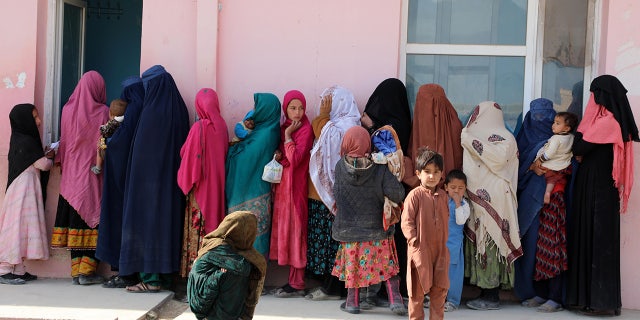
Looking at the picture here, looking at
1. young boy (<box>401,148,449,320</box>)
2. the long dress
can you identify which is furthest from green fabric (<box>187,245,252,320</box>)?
the long dress

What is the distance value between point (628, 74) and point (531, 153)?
3.24ft

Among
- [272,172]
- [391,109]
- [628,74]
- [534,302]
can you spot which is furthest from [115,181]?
[628,74]

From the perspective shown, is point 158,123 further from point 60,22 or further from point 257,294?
point 257,294

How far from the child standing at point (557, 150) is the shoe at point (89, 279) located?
11.7 ft

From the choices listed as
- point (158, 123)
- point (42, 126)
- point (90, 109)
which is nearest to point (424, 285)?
point (158, 123)

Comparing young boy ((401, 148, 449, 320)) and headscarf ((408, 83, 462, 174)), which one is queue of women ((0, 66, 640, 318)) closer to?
headscarf ((408, 83, 462, 174))

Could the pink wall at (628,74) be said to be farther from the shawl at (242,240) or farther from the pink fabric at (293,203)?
the shawl at (242,240)

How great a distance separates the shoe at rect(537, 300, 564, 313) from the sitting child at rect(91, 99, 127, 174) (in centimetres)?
357

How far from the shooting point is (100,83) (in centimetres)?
707

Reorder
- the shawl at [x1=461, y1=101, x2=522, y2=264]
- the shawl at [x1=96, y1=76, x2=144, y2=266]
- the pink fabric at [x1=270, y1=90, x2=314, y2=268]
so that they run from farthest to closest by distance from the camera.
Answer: the shawl at [x1=96, y1=76, x2=144, y2=266] < the pink fabric at [x1=270, y1=90, x2=314, y2=268] < the shawl at [x1=461, y1=101, x2=522, y2=264]

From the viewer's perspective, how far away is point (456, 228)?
6.23m

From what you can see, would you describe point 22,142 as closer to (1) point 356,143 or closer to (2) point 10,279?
(2) point 10,279

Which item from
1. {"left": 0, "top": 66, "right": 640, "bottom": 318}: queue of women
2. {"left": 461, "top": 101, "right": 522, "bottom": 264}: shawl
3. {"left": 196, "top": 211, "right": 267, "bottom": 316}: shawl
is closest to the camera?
{"left": 196, "top": 211, "right": 267, "bottom": 316}: shawl

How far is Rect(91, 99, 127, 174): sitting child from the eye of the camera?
22.3ft
